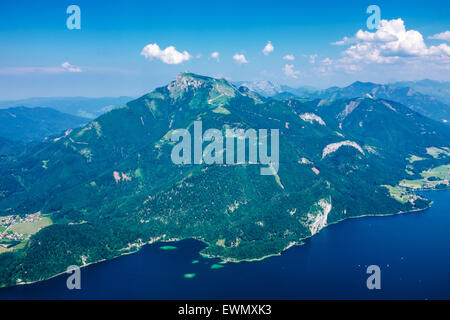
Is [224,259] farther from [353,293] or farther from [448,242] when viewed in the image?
[448,242]

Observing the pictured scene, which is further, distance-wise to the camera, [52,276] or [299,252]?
[299,252]

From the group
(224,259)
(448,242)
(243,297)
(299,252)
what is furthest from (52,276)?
(448,242)

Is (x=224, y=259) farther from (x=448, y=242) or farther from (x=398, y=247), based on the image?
(x=448, y=242)

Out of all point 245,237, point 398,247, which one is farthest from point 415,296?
point 245,237
